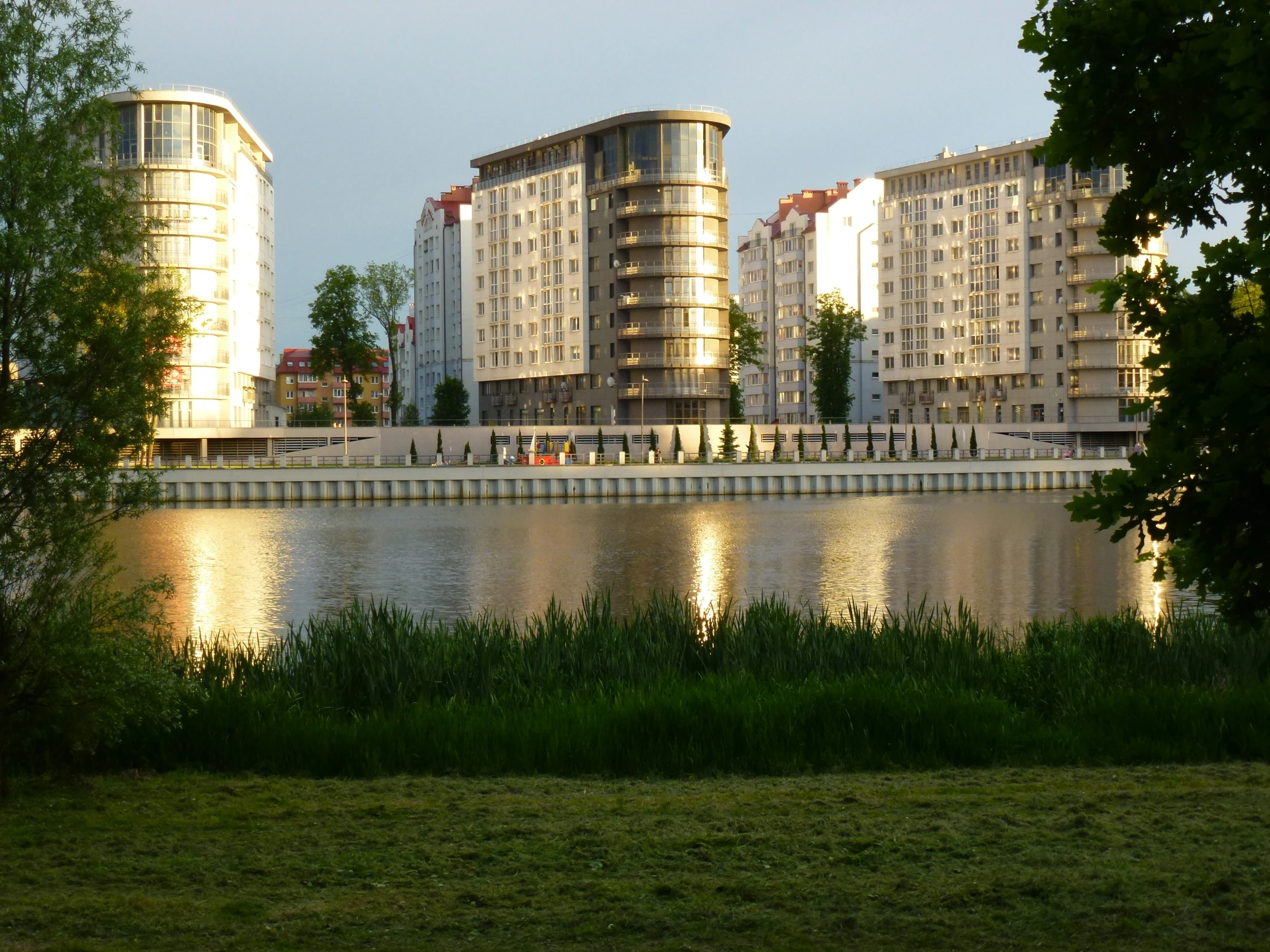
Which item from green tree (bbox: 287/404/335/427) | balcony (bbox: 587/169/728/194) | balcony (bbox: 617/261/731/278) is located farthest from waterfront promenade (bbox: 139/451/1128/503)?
green tree (bbox: 287/404/335/427)

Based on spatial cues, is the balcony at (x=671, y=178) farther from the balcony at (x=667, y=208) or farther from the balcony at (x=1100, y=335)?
the balcony at (x=1100, y=335)

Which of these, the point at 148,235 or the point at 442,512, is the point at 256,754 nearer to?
the point at 148,235

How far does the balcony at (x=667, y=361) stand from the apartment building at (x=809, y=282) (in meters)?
33.8

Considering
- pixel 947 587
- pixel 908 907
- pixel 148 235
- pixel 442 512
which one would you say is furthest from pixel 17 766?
pixel 442 512

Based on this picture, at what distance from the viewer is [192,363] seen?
326 feet

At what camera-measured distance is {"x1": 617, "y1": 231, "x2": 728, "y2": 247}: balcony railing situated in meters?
114

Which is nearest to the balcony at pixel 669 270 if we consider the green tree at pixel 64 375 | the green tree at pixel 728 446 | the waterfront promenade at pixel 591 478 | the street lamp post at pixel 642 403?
the street lamp post at pixel 642 403

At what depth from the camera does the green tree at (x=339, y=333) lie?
11425 cm

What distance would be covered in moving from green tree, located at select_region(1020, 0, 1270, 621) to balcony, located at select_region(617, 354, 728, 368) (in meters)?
109

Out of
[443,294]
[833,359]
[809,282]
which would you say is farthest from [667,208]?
[443,294]

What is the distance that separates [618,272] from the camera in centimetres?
11669

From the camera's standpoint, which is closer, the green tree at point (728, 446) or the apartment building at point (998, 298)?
the green tree at point (728, 446)

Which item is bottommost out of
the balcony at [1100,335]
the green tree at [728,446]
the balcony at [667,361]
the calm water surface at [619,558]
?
the calm water surface at [619,558]

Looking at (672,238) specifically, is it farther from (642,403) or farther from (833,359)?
(833,359)
